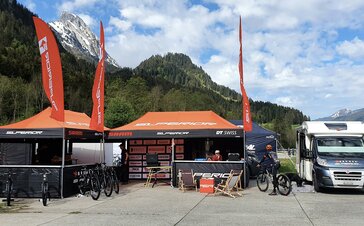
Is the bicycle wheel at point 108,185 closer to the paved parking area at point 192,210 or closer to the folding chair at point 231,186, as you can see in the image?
the paved parking area at point 192,210

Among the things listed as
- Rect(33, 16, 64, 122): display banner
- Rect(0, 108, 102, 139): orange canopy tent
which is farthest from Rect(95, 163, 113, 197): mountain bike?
Rect(33, 16, 64, 122): display banner

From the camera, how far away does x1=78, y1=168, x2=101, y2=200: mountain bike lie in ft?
42.4

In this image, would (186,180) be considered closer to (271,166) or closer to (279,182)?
(271,166)

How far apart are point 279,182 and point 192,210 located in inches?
193

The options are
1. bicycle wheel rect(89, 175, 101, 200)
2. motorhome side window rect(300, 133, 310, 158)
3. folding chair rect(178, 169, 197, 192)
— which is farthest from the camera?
motorhome side window rect(300, 133, 310, 158)

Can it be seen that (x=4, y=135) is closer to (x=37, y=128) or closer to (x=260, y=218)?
(x=37, y=128)

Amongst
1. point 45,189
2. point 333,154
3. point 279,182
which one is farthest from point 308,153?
point 45,189

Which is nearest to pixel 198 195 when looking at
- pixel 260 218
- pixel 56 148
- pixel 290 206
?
pixel 290 206

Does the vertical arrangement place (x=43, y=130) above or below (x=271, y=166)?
above

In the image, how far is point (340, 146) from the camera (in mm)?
15672

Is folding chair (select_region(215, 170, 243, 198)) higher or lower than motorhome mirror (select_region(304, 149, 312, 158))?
lower

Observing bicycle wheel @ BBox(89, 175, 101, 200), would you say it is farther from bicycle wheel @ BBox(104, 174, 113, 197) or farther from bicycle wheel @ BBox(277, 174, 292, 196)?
bicycle wheel @ BBox(277, 174, 292, 196)

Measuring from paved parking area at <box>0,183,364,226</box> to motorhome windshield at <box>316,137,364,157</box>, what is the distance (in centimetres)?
149

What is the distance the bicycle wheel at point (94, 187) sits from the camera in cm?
1288
